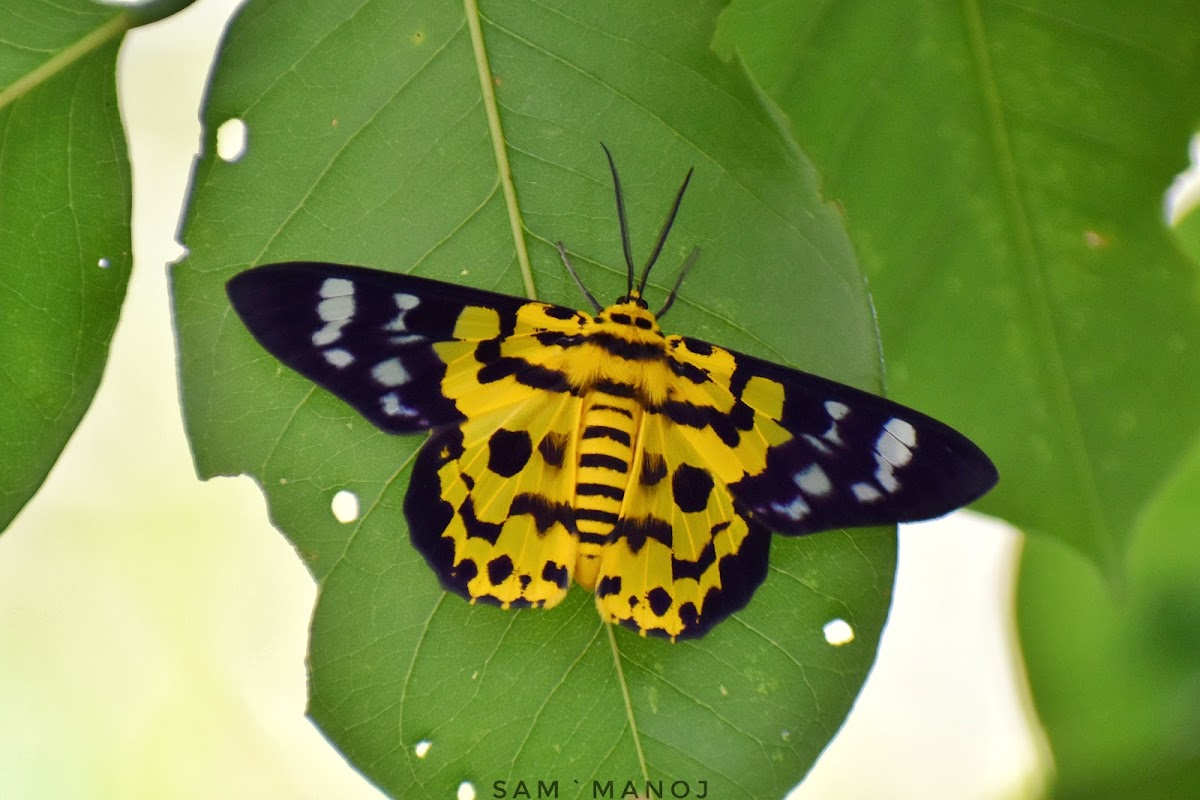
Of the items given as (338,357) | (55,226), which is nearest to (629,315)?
(338,357)

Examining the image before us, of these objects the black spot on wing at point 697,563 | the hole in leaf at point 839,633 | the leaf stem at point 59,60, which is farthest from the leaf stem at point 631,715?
the leaf stem at point 59,60

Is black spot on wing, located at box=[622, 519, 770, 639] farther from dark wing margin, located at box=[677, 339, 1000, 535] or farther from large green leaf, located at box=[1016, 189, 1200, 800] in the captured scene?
large green leaf, located at box=[1016, 189, 1200, 800]

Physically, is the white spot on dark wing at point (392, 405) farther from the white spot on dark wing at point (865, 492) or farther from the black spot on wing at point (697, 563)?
the white spot on dark wing at point (865, 492)

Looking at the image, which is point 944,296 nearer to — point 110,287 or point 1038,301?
point 1038,301

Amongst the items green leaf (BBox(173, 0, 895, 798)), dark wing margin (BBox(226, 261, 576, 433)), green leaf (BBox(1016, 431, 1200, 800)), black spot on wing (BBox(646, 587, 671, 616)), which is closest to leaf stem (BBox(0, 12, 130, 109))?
green leaf (BBox(173, 0, 895, 798))

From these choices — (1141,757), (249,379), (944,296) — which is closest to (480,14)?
(249,379)

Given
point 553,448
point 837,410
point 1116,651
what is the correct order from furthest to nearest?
point 1116,651 → point 553,448 → point 837,410

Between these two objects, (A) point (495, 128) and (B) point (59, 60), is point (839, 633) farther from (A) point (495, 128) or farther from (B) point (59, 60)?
(B) point (59, 60)
